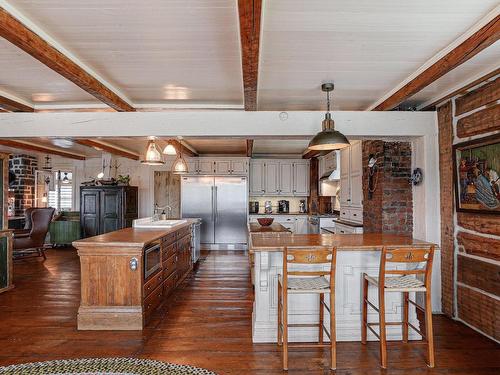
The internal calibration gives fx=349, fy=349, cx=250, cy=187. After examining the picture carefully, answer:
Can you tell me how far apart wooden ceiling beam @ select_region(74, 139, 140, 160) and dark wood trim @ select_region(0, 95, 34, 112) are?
6.09ft

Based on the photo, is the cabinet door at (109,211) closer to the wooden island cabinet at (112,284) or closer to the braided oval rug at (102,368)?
the wooden island cabinet at (112,284)

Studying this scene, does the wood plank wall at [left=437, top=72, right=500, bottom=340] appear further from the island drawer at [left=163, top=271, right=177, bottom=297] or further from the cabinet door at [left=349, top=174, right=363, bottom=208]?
the island drawer at [left=163, top=271, right=177, bottom=297]

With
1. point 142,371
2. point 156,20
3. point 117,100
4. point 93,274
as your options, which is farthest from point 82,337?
point 156,20

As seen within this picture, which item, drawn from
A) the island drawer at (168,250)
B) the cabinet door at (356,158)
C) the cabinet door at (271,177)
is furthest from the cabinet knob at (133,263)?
the cabinet door at (271,177)

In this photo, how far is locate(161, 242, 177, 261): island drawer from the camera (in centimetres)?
425

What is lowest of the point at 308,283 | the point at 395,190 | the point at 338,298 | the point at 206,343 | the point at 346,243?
the point at 206,343

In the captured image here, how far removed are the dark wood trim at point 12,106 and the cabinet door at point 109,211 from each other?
13.3 ft

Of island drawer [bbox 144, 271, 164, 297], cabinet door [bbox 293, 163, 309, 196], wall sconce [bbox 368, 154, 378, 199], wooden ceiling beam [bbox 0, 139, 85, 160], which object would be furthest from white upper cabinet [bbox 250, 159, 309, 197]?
island drawer [bbox 144, 271, 164, 297]

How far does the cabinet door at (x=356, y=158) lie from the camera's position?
537 cm

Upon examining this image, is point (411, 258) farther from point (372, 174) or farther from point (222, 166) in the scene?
point (222, 166)

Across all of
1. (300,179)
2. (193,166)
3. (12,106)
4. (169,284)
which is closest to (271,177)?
(300,179)

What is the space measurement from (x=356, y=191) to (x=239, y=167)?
10.9 feet

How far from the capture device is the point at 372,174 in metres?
4.65

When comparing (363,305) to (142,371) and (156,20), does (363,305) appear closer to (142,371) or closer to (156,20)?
(142,371)
